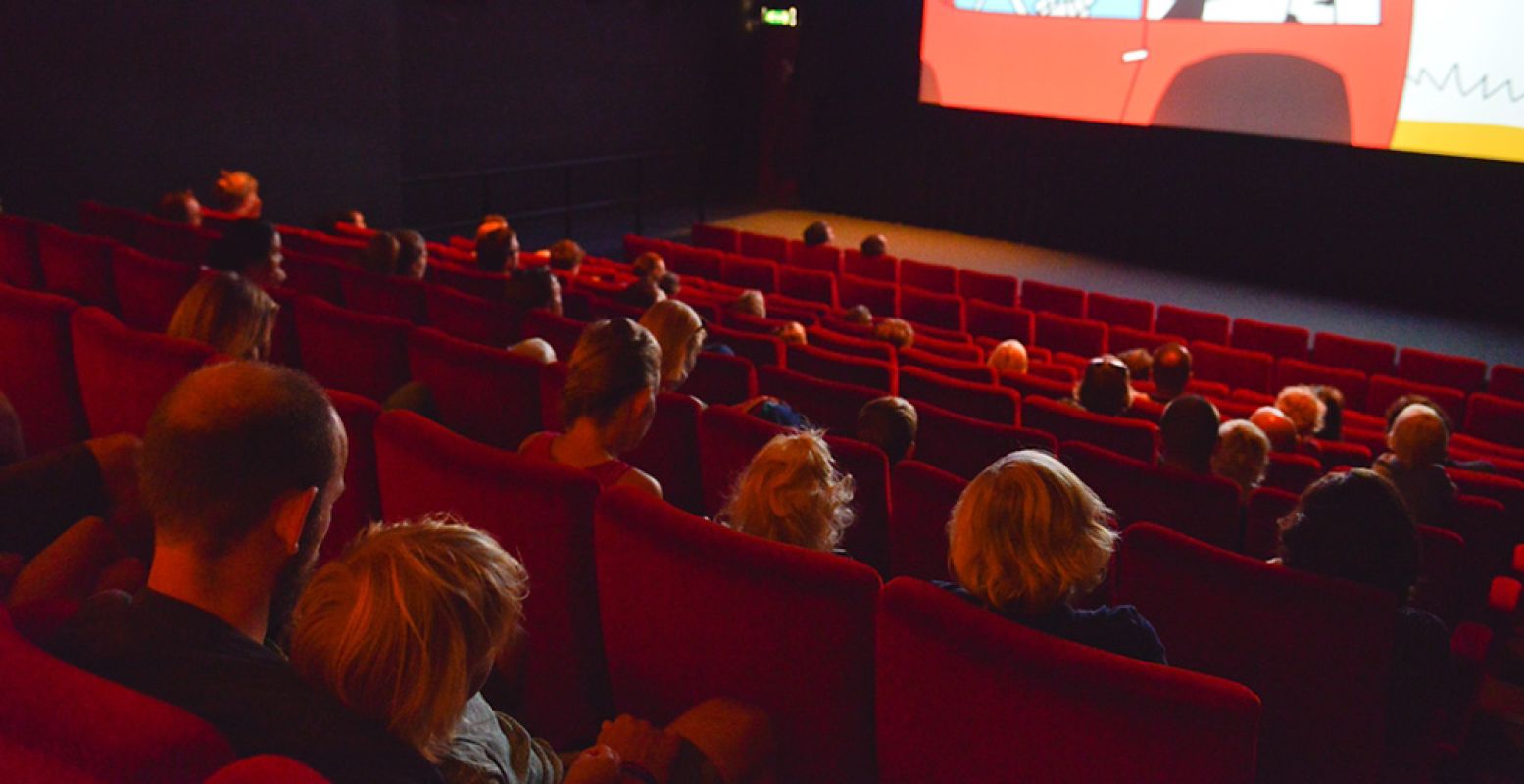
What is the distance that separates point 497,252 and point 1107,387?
9.73 feet

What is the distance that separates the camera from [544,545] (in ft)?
6.75

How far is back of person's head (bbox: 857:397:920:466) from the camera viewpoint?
3266mm

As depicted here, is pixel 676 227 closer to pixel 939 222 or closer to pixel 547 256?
pixel 939 222

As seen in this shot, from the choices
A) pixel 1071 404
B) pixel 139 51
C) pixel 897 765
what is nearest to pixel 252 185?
pixel 139 51

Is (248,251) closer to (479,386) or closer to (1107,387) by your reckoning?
(479,386)

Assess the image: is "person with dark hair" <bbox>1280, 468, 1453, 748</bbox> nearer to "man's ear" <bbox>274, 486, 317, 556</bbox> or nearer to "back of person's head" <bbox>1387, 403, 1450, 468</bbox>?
"back of person's head" <bbox>1387, 403, 1450, 468</bbox>

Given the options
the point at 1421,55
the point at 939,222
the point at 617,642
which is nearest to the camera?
the point at 617,642

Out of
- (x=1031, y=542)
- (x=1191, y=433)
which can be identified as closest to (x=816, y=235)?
(x=1191, y=433)

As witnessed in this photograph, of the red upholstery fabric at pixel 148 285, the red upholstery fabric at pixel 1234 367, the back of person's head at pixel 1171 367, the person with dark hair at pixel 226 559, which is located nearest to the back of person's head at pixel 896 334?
the back of person's head at pixel 1171 367

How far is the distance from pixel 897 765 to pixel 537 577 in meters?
0.74

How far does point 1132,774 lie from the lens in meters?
1.49

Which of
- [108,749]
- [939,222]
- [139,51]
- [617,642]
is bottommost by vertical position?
[939,222]

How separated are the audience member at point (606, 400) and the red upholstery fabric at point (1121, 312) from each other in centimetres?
579

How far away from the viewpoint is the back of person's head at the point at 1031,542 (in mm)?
1804
